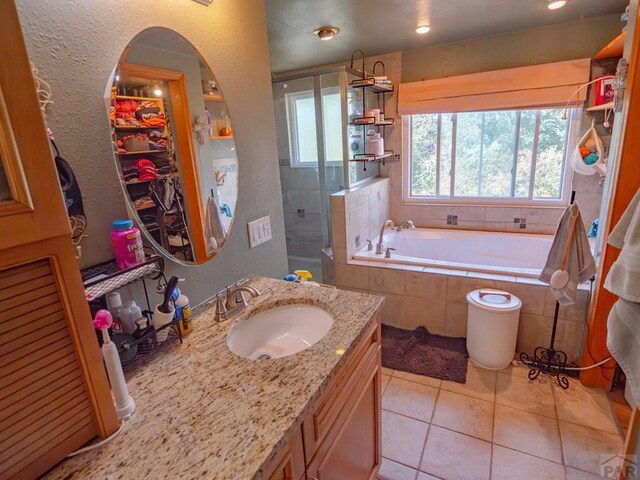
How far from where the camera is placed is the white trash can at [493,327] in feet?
7.07

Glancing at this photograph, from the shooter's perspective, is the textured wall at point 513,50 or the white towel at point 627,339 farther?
the textured wall at point 513,50

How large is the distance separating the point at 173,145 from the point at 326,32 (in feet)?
6.26

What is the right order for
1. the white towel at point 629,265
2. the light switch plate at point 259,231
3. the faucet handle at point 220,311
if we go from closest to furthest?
1. the white towel at point 629,265
2. the faucet handle at point 220,311
3. the light switch plate at point 259,231

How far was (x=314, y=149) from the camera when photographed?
3.34 meters

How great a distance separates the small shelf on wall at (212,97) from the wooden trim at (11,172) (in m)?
0.81

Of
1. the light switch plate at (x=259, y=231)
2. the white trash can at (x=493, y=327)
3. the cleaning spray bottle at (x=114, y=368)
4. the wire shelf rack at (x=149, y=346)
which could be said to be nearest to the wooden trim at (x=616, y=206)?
the white trash can at (x=493, y=327)

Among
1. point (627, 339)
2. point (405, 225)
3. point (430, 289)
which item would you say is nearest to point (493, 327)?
point (430, 289)

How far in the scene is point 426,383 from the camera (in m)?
2.19

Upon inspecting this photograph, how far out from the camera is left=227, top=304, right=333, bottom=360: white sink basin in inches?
49.0

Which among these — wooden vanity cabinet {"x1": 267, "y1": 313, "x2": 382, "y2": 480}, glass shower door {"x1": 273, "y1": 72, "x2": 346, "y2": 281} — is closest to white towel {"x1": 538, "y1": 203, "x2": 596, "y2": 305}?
wooden vanity cabinet {"x1": 267, "y1": 313, "x2": 382, "y2": 480}

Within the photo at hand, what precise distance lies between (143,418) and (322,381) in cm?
44

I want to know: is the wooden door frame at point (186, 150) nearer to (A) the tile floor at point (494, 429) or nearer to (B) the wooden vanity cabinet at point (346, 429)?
(B) the wooden vanity cabinet at point (346, 429)

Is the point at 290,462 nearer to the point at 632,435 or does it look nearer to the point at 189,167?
the point at 189,167

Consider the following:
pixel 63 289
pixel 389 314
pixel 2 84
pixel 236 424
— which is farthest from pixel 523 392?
pixel 2 84
